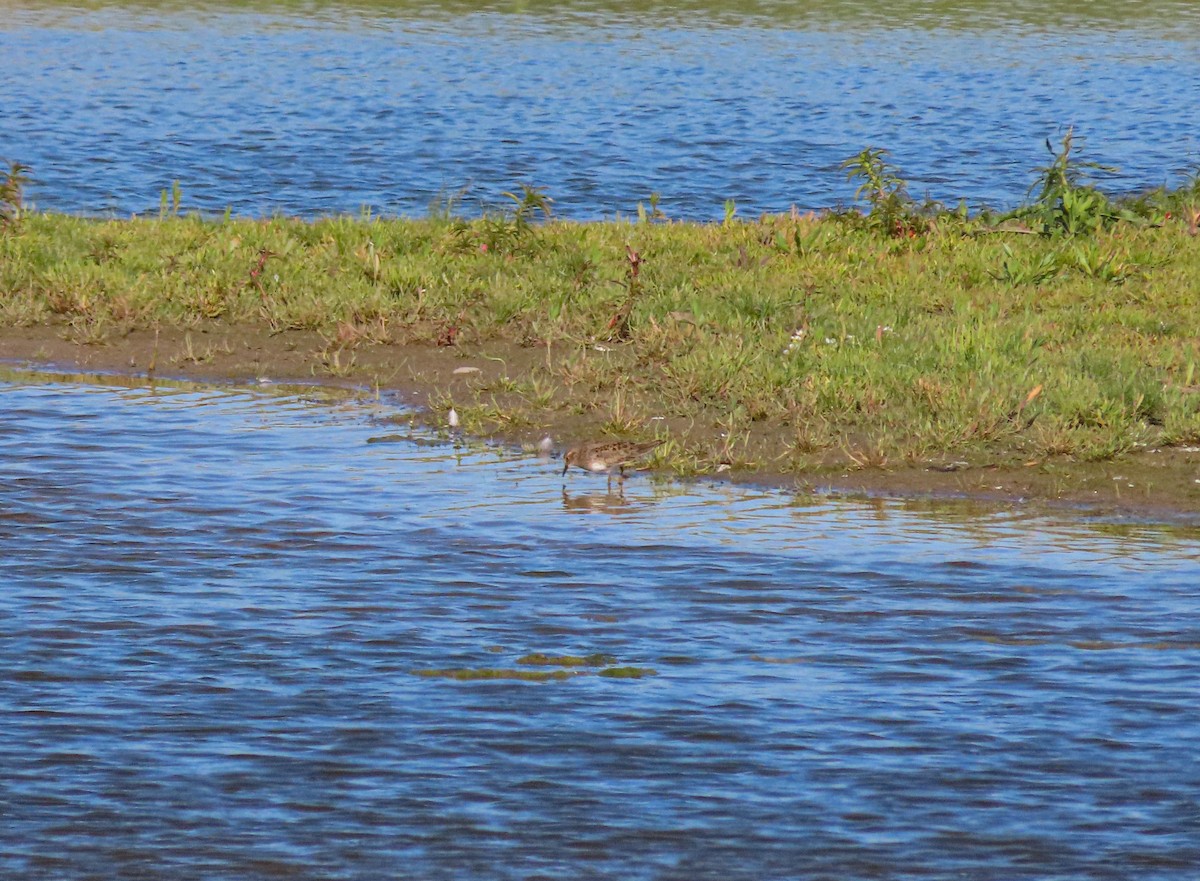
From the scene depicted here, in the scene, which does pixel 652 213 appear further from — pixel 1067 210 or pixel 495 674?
pixel 495 674

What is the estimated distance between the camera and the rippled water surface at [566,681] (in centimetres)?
529

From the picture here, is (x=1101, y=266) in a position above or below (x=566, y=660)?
above

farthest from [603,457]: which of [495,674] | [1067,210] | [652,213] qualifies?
[652,213]

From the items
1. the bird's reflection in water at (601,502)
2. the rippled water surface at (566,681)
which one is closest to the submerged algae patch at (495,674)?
the rippled water surface at (566,681)

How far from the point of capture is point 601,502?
8859 mm

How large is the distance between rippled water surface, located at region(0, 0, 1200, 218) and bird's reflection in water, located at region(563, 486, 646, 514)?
8928 mm

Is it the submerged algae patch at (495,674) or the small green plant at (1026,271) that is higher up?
the small green plant at (1026,271)

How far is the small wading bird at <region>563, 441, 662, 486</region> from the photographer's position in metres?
9.41

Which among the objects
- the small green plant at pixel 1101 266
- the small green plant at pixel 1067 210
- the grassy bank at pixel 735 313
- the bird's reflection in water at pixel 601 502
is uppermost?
the small green plant at pixel 1067 210

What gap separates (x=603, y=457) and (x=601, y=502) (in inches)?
24.4

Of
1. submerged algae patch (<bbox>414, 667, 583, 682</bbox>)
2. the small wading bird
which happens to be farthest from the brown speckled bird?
submerged algae patch (<bbox>414, 667, 583, 682</bbox>)

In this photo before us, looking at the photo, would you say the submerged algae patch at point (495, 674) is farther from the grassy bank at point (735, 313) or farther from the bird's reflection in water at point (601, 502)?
the grassy bank at point (735, 313)

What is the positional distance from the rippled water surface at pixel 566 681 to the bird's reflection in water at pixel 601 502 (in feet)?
0.09

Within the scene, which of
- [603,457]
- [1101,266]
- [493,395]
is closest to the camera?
[603,457]
